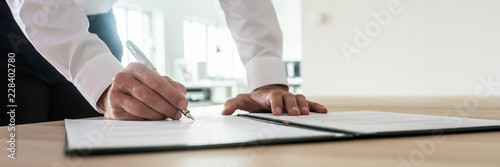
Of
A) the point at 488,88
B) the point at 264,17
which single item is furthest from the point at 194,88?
the point at 264,17

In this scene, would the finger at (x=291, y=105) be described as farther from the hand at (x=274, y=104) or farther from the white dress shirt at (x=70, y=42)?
the white dress shirt at (x=70, y=42)

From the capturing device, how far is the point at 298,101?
822 mm

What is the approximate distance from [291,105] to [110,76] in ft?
1.27

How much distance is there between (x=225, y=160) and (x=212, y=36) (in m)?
9.57

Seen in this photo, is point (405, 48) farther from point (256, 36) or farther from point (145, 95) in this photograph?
point (145, 95)

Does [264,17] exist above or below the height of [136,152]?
above

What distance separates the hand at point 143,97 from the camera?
0.66 metres

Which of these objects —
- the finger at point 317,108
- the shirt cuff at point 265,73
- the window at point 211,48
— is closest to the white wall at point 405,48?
the shirt cuff at point 265,73

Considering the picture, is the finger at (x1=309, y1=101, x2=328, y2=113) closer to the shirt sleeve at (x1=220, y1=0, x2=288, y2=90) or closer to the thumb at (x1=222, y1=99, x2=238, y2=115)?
the thumb at (x1=222, y1=99, x2=238, y2=115)

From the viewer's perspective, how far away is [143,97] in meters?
0.66

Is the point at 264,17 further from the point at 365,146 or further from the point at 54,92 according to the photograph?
the point at 365,146

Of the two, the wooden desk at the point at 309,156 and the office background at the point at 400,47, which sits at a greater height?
the office background at the point at 400,47

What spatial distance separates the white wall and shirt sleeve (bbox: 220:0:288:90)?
2.53m

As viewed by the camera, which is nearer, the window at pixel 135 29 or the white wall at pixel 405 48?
the white wall at pixel 405 48
